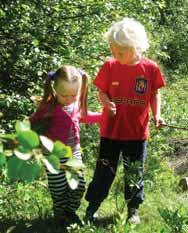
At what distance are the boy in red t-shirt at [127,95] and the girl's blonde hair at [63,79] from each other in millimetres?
119

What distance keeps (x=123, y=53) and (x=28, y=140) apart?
8.94 ft

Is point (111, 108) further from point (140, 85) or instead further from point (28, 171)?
point (28, 171)

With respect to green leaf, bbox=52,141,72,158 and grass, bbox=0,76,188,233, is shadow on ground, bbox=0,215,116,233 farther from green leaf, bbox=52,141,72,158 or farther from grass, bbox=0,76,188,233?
green leaf, bbox=52,141,72,158

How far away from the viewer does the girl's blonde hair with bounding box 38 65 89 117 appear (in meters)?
3.64

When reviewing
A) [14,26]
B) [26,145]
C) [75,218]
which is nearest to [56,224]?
[75,218]

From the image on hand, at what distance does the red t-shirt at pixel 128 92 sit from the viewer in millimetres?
3822

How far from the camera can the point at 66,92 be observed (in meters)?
3.64

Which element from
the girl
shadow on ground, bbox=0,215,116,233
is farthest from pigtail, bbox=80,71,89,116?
shadow on ground, bbox=0,215,116,233

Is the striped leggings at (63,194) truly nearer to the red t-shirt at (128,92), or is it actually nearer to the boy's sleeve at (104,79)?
the red t-shirt at (128,92)

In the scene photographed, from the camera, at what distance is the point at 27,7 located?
208 inches

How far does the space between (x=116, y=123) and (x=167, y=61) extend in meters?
10.8

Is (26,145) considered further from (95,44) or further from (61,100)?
(95,44)

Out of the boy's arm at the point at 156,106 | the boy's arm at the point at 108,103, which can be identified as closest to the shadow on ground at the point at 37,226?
the boy's arm at the point at 156,106

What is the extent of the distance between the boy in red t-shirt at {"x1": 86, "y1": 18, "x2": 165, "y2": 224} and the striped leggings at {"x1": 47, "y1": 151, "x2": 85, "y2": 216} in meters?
0.16
